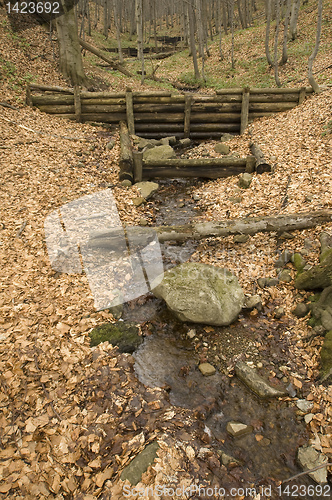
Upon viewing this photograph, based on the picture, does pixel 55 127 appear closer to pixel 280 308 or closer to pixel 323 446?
pixel 280 308

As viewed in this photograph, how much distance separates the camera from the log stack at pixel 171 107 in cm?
1195

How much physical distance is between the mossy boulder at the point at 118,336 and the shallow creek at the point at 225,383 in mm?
146

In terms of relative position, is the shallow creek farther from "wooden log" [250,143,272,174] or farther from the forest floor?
"wooden log" [250,143,272,174]

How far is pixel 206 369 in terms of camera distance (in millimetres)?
4242

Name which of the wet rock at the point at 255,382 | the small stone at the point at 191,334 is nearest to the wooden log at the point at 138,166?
the small stone at the point at 191,334

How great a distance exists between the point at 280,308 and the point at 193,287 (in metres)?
1.50

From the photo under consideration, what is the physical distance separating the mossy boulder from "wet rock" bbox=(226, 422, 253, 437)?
1.69m

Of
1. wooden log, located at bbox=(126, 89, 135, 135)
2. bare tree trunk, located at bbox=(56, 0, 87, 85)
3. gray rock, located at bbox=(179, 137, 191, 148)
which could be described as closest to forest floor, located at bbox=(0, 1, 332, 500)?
wooden log, located at bbox=(126, 89, 135, 135)

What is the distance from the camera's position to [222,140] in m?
12.3

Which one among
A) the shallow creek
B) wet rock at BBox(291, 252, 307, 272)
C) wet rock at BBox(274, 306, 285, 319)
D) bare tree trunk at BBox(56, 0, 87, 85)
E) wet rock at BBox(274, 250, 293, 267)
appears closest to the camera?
the shallow creek

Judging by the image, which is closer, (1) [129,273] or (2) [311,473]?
(2) [311,473]

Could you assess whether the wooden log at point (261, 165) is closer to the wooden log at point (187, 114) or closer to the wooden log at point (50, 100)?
the wooden log at point (187, 114)

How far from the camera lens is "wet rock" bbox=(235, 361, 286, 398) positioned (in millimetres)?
3869

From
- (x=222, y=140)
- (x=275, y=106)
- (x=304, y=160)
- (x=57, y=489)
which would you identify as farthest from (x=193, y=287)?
(x=275, y=106)
